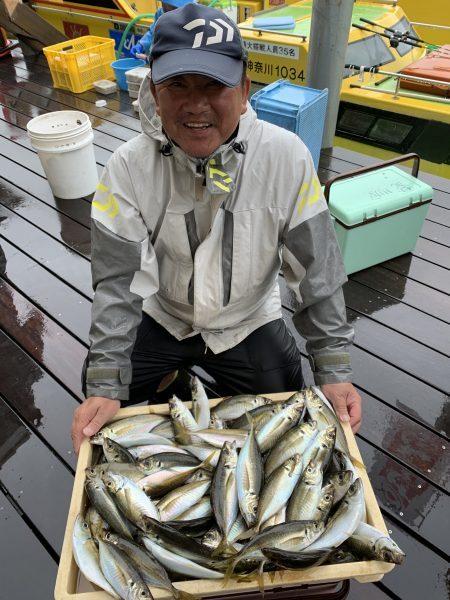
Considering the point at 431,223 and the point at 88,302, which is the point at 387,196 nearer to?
the point at 431,223

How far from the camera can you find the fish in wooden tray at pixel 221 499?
1.24m

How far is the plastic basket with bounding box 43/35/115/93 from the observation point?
5.97 metres

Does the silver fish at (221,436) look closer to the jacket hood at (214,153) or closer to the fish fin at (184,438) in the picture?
the fish fin at (184,438)

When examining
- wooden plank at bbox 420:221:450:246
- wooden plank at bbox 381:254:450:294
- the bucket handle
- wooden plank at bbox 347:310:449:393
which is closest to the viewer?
wooden plank at bbox 347:310:449:393

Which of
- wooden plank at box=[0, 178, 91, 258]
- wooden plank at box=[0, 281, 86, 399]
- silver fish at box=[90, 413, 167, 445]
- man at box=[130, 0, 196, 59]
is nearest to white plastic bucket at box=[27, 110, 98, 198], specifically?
wooden plank at box=[0, 178, 91, 258]

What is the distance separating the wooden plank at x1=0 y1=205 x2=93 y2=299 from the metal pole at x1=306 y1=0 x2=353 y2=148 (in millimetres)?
2627

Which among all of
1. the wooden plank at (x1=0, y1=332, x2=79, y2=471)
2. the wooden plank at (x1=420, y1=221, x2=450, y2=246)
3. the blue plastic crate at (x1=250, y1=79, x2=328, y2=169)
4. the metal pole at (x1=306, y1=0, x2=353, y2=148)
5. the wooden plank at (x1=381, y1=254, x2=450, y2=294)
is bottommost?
the wooden plank at (x1=0, y1=332, x2=79, y2=471)

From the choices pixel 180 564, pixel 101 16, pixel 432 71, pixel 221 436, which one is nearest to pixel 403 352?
pixel 221 436

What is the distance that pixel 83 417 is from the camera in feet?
5.35

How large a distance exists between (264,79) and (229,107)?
226 inches

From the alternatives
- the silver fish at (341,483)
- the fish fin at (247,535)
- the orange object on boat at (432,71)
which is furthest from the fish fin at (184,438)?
the orange object on boat at (432,71)

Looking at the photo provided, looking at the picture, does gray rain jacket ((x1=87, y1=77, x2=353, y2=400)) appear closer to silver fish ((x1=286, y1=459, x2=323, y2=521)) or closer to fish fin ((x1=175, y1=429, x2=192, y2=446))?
fish fin ((x1=175, y1=429, x2=192, y2=446))

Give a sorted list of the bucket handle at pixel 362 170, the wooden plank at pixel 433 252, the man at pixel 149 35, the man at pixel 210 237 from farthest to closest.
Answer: the man at pixel 149 35 < the wooden plank at pixel 433 252 < the bucket handle at pixel 362 170 < the man at pixel 210 237

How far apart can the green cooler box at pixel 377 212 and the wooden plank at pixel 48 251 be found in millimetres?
1684
